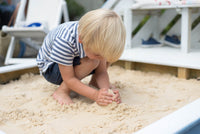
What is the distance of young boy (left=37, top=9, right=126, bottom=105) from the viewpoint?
3.51ft

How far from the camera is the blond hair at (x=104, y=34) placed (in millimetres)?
1062

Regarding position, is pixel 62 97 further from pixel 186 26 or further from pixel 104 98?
pixel 186 26

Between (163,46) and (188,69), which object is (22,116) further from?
(163,46)

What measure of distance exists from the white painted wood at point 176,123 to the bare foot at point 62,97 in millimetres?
611

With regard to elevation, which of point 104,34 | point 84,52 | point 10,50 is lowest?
point 10,50

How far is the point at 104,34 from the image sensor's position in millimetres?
1061

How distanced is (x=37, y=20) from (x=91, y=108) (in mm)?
2157

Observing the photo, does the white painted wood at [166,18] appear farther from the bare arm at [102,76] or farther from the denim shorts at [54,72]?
the denim shorts at [54,72]

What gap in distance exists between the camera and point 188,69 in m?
1.82

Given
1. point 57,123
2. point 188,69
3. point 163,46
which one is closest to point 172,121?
point 57,123

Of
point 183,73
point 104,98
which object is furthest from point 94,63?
point 183,73

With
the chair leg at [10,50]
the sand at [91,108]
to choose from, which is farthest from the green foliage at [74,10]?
the sand at [91,108]

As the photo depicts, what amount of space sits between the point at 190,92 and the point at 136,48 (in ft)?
3.62

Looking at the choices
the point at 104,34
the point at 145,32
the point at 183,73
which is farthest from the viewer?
the point at 145,32
